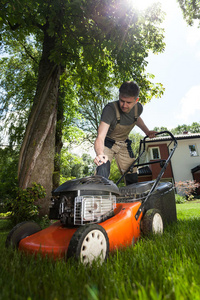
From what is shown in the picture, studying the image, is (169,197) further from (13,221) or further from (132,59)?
(132,59)

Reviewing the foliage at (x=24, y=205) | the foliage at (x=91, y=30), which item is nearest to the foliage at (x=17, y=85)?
the foliage at (x=91, y=30)

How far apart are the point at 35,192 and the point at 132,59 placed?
381 cm

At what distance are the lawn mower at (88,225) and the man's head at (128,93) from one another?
102 cm

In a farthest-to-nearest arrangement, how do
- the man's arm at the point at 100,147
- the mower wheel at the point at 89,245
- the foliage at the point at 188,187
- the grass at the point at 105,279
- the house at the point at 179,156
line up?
the house at the point at 179,156 < the foliage at the point at 188,187 < the man's arm at the point at 100,147 < the mower wheel at the point at 89,245 < the grass at the point at 105,279

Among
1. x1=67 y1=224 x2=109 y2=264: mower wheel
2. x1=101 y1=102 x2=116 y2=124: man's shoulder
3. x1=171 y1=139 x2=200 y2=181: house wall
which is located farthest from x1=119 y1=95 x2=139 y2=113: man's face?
x1=171 y1=139 x2=200 y2=181: house wall

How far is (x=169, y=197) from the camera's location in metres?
2.59

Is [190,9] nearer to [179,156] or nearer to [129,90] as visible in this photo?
[129,90]

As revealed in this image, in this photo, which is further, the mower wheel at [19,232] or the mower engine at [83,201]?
the mower wheel at [19,232]

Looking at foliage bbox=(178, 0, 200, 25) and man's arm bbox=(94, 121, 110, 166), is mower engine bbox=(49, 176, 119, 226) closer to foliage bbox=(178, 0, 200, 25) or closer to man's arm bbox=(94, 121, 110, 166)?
man's arm bbox=(94, 121, 110, 166)

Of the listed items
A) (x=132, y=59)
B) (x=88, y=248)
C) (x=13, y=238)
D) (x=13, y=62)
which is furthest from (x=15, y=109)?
(x=88, y=248)

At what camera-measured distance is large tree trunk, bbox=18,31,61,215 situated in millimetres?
4312

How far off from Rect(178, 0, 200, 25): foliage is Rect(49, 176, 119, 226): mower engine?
8322 millimetres

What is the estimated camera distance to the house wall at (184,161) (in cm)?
1834

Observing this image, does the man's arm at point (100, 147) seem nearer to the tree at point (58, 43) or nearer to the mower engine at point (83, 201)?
the mower engine at point (83, 201)
